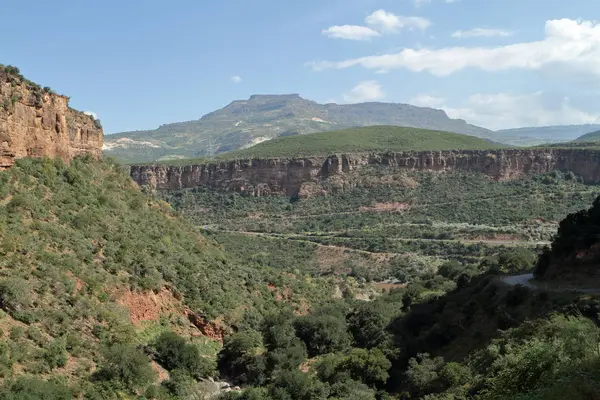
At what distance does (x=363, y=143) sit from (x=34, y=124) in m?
95.4

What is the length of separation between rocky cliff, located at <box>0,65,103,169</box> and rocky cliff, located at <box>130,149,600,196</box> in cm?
6709

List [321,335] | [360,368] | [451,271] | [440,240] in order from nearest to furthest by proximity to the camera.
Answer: [360,368]
[321,335]
[451,271]
[440,240]

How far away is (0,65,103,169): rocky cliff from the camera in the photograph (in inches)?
1195

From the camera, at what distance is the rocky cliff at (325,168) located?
339 feet

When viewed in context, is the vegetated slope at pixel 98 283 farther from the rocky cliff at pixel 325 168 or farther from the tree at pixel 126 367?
the rocky cliff at pixel 325 168

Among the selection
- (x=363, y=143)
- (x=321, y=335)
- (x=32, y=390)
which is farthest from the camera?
(x=363, y=143)

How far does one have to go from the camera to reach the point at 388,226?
86.7 m

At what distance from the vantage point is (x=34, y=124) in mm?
33062

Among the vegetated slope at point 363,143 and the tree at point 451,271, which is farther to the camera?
the vegetated slope at point 363,143

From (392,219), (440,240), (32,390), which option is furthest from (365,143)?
(32,390)

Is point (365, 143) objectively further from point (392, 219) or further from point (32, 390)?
point (32, 390)

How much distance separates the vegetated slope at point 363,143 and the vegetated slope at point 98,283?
7502 centimetres

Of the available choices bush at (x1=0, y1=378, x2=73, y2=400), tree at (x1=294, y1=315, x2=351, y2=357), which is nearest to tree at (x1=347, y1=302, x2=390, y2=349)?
tree at (x1=294, y1=315, x2=351, y2=357)

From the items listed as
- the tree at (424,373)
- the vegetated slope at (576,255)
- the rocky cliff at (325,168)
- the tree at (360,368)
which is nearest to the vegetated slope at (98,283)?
the tree at (360,368)
